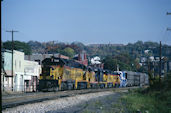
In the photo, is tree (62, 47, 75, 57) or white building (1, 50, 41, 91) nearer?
white building (1, 50, 41, 91)

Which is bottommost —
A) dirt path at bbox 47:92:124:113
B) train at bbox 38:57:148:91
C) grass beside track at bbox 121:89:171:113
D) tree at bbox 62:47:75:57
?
grass beside track at bbox 121:89:171:113

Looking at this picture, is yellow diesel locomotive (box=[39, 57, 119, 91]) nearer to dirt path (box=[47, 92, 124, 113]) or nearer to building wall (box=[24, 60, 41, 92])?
dirt path (box=[47, 92, 124, 113])

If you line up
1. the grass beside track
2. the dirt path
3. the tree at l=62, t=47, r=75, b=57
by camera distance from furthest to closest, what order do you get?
the tree at l=62, t=47, r=75, b=57
the grass beside track
the dirt path

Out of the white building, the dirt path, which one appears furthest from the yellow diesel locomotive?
the dirt path

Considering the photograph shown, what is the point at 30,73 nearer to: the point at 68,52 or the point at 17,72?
the point at 17,72

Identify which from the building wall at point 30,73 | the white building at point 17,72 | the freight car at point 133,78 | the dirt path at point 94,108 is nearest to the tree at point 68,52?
the freight car at point 133,78

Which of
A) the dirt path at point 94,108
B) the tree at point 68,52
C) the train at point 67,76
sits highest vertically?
the tree at point 68,52

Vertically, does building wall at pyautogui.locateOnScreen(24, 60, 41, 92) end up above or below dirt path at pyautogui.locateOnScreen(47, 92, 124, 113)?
above

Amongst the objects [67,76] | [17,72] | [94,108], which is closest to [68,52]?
[17,72]

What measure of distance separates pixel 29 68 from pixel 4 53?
10479mm

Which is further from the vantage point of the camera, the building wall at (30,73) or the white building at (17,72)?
the building wall at (30,73)

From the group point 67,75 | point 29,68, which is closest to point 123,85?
point 29,68

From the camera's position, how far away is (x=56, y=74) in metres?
29.0

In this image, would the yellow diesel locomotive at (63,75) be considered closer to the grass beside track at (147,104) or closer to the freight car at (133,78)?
the grass beside track at (147,104)
